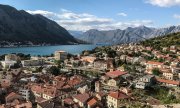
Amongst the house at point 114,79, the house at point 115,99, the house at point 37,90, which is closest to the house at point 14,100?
the house at point 37,90

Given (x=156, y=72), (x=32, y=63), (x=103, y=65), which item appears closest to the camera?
(x=156, y=72)

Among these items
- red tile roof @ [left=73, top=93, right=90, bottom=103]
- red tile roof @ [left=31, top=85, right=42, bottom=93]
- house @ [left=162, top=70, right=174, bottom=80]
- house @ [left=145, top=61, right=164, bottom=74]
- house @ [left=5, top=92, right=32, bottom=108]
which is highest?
house @ [left=145, top=61, right=164, bottom=74]

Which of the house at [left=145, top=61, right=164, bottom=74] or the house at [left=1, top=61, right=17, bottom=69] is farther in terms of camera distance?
the house at [left=1, top=61, right=17, bottom=69]

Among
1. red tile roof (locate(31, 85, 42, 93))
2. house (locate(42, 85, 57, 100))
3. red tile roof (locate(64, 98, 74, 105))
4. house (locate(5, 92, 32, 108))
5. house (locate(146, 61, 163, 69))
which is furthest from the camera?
house (locate(146, 61, 163, 69))

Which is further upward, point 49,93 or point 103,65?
point 103,65

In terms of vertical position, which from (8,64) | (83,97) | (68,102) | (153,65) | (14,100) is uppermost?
(153,65)

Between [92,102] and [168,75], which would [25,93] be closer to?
[92,102]

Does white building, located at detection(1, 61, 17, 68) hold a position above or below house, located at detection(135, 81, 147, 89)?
above

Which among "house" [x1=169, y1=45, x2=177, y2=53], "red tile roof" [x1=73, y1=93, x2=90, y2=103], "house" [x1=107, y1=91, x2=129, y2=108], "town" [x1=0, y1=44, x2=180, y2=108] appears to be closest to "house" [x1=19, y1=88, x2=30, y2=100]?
"town" [x1=0, y1=44, x2=180, y2=108]

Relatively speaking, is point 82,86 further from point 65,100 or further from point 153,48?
point 153,48

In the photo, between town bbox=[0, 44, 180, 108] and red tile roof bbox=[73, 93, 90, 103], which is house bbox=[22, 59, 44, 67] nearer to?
town bbox=[0, 44, 180, 108]

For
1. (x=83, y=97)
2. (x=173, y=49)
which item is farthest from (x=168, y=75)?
(x=173, y=49)

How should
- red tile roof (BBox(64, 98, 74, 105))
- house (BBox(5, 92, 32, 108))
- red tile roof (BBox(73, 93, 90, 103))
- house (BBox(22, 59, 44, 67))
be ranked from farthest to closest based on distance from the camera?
1. house (BBox(22, 59, 44, 67))
2. red tile roof (BBox(73, 93, 90, 103))
3. red tile roof (BBox(64, 98, 74, 105))
4. house (BBox(5, 92, 32, 108))

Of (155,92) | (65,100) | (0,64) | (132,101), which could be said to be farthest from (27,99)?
(0,64)
